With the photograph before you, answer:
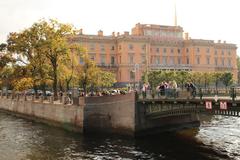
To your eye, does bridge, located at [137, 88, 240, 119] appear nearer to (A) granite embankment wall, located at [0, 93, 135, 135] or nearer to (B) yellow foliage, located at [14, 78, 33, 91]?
(A) granite embankment wall, located at [0, 93, 135, 135]

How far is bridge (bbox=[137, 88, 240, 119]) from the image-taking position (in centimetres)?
2655

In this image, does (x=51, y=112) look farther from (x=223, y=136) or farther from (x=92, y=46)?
(x=92, y=46)

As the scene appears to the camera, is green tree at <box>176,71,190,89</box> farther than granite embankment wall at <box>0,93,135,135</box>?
Yes

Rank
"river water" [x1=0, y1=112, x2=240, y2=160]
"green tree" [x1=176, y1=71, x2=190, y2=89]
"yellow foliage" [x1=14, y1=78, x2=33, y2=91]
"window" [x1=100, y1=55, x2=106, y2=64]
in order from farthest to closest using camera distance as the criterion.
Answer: "window" [x1=100, y1=55, x2=106, y2=64] < "green tree" [x1=176, y1=71, x2=190, y2=89] < "yellow foliage" [x1=14, y1=78, x2=33, y2=91] < "river water" [x1=0, y1=112, x2=240, y2=160]

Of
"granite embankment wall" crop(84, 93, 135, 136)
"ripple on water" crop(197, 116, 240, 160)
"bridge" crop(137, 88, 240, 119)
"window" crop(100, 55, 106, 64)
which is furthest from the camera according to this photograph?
"window" crop(100, 55, 106, 64)

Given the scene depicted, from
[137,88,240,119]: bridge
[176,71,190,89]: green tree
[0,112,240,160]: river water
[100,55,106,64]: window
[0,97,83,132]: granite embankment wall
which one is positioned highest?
[100,55,106,64]: window

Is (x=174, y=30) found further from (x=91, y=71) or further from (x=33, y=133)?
(x=33, y=133)

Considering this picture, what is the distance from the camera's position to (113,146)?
31.0 metres

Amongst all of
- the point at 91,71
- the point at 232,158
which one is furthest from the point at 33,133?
the point at 91,71

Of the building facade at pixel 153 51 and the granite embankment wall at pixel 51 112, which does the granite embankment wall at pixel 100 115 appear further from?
the building facade at pixel 153 51

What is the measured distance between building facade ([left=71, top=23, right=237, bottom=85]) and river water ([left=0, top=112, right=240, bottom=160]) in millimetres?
78995

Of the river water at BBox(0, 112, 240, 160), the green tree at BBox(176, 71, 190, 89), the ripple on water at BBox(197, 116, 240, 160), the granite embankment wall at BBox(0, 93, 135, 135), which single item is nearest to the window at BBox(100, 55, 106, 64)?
the green tree at BBox(176, 71, 190, 89)

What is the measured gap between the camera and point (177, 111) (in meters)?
31.8

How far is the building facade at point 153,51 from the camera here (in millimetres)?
121438
